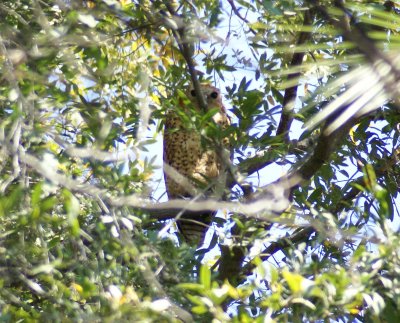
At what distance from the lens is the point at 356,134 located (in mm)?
3729

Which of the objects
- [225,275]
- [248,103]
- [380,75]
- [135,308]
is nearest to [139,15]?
[248,103]

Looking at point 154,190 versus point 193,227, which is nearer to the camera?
point 154,190

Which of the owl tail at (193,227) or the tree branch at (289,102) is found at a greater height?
the tree branch at (289,102)

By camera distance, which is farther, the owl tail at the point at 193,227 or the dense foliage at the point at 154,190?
the owl tail at the point at 193,227

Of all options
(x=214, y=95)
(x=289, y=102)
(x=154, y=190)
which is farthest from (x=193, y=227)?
(x=154, y=190)

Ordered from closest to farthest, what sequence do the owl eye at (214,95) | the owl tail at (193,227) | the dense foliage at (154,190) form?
the dense foliage at (154,190) → the owl tail at (193,227) → the owl eye at (214,95)

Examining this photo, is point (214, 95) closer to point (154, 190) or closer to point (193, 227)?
point (193, 227)

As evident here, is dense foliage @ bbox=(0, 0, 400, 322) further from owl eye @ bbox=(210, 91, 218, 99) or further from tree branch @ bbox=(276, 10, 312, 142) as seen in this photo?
owl eye @ bbox=(210, 91, 218, 99)

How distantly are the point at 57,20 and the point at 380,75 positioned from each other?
2.05 meters

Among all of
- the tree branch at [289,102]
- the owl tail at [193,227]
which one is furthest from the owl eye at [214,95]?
the tree branch at [289,102]

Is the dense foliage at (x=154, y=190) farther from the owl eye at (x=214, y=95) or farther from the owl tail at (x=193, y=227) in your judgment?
the owl eye at (x=214, y=95)

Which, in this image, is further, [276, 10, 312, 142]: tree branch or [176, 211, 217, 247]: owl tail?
[176, 211, 217, 247]: owl tail

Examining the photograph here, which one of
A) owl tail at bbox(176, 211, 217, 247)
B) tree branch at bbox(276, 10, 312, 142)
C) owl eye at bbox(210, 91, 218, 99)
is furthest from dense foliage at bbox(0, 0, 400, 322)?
owl eye at bbox(210, 91, 218, 99)

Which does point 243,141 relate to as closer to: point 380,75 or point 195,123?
point 195,123
